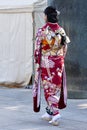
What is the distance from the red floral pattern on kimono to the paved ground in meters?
0.36

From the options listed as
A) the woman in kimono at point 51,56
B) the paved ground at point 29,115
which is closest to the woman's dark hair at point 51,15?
the woman in kimono at point 51,56

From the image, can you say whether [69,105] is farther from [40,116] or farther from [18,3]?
[18,3]

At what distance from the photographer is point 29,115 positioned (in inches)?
322

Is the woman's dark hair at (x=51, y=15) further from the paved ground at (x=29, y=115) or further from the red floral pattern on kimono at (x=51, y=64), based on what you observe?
the paved ground at (x=29, y=115)

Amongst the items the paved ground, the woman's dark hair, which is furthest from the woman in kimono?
the paved ground

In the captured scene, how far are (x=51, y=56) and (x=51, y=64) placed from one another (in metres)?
0.13

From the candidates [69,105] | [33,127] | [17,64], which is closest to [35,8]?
[17,64]

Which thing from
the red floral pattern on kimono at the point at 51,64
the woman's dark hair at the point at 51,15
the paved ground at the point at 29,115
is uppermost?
the woman's dark hair at the point at 51,15

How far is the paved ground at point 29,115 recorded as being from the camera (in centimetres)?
726

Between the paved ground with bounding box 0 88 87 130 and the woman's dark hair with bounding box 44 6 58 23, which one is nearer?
the paved ground with bounding box 0 88 87 130

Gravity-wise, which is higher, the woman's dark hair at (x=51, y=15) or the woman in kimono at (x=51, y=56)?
the woman's dark hair at (x=51, y=15)

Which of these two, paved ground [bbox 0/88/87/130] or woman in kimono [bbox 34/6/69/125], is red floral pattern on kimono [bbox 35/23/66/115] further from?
paved ground [bbox 0/88/87/130]

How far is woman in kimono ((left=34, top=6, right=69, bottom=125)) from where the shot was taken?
733 centimetres

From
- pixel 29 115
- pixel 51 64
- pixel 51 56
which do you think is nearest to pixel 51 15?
pixel 51 56
